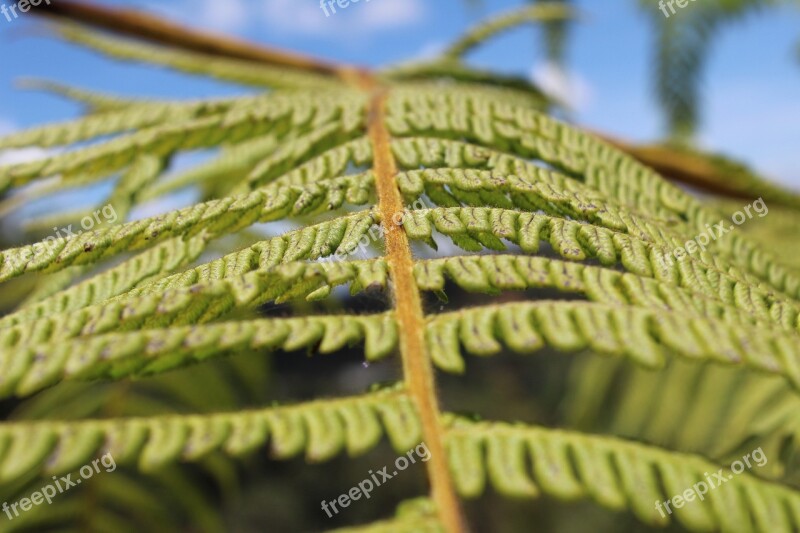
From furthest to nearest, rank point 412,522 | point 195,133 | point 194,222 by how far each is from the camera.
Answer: point 195,133
point 194,222
point 412,522

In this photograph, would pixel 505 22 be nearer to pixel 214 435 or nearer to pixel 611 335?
pixel 611 335

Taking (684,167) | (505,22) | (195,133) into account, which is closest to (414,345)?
(195,133)

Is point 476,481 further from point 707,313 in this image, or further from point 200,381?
point 200,381

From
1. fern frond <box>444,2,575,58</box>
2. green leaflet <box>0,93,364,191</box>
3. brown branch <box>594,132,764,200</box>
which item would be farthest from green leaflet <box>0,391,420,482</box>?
fern frond <box>444,2,575,58</box>

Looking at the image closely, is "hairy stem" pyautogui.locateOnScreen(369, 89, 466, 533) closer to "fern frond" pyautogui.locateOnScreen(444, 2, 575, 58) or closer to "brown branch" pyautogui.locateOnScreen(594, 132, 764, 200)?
"brown branch" pyautogui.locateOnScreen(594, 132, 764, 200)

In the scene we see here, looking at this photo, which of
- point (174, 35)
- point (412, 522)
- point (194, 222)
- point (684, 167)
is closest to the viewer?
point (412, 522)

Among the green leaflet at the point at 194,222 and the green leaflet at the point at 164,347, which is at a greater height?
the green leaflet at the point at 194,222

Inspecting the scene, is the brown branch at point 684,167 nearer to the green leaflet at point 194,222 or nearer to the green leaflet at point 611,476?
the green leaflet at point 194,222

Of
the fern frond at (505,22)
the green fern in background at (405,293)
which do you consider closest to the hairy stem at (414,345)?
the green fern in background at (405,293)

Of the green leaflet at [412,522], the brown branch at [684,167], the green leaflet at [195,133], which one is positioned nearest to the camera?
the green leaflet at [412,522]
